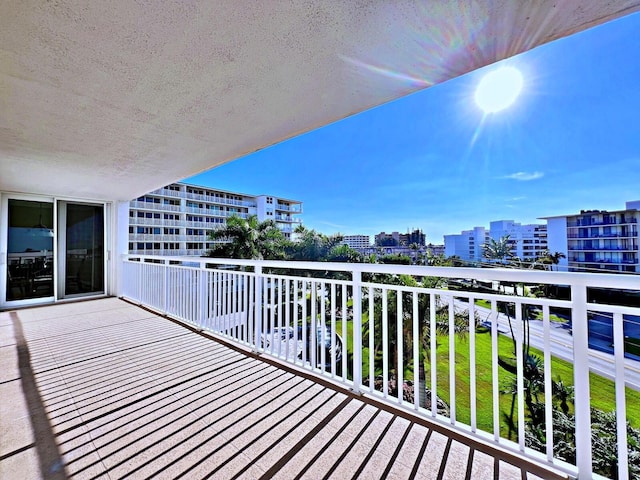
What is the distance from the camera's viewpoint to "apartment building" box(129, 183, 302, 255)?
2866cm

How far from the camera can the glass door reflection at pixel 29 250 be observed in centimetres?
506

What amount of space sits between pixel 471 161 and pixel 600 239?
13241mm

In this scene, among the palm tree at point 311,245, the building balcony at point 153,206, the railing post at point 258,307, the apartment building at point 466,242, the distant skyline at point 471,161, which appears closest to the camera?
the railing post at point 258,307

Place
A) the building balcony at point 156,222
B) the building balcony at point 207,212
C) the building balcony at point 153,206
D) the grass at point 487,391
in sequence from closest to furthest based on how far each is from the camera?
1. the grass at point 487,391
2. the building balcony at point 156,222
3. the building balcony at point 153,206
4. the building balcony at point 207,212

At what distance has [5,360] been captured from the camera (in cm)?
272

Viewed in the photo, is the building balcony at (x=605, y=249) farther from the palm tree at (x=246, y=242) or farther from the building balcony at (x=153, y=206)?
the building balcony at (x=153, y=206)

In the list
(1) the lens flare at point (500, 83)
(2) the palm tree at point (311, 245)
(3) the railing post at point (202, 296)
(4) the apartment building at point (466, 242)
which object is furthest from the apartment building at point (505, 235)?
(3) the railing post at point (202, 296)

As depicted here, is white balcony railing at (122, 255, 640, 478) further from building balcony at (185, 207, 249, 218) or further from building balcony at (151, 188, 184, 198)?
building balcony at (185, 207, 249, 218)

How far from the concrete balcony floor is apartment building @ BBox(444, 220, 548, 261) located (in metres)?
22.3

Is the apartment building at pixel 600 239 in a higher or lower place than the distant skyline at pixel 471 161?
lower

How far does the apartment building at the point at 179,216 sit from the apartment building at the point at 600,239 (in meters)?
26.5

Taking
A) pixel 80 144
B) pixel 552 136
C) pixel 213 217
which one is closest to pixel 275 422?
pixel 80 144

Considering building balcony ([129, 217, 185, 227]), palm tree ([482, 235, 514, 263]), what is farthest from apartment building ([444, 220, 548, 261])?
building balcony ([129, 217, 185, 227])

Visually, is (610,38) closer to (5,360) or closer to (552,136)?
(5,360)
